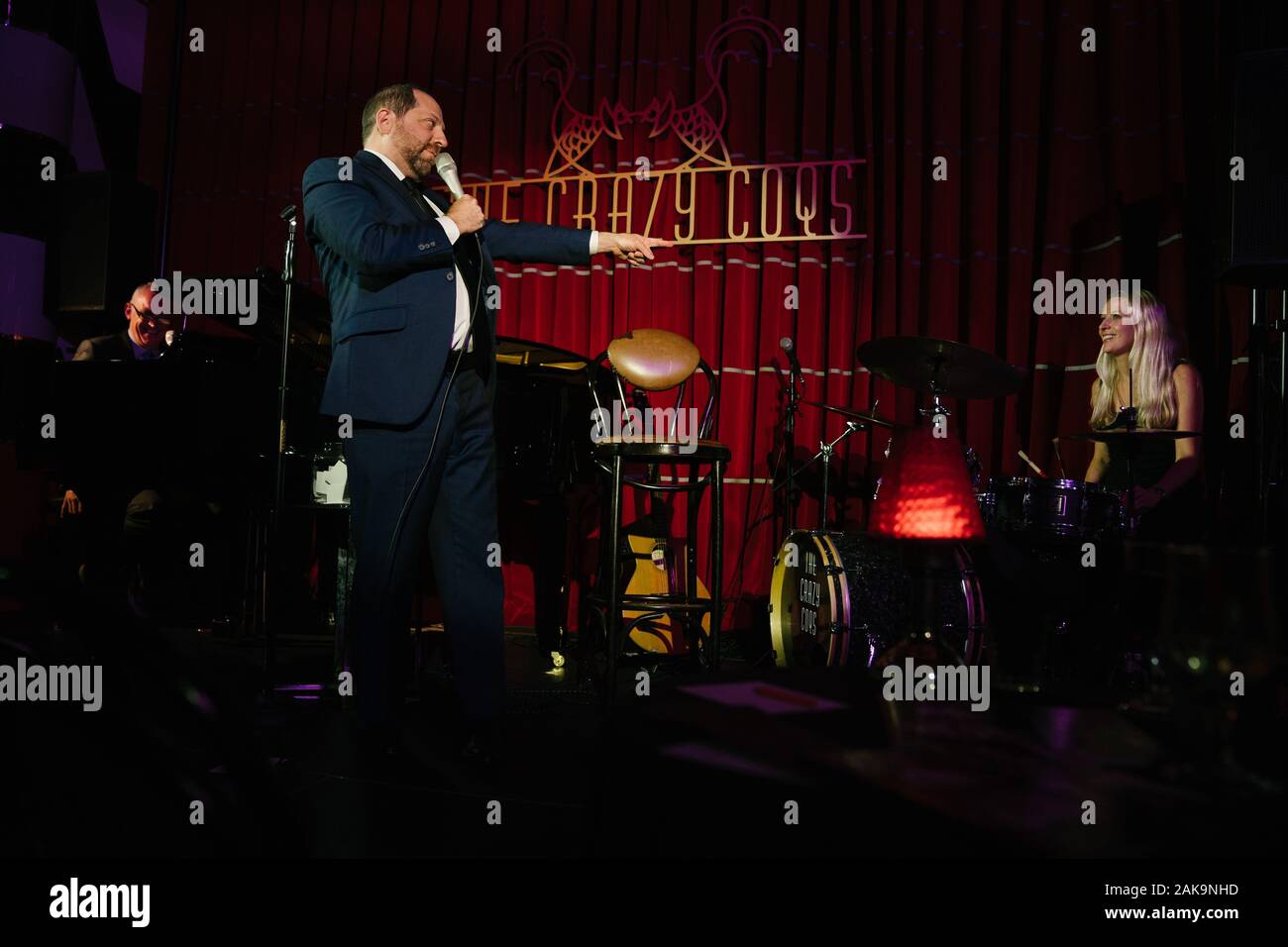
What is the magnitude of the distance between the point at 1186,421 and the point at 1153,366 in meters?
0.26

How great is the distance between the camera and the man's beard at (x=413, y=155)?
2.52 meters

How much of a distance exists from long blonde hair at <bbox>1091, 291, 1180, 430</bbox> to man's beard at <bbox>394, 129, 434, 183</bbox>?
9.23 ft

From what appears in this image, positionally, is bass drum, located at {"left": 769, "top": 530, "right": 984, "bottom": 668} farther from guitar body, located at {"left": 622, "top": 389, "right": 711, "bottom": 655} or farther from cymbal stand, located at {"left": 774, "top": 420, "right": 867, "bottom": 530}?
guitar body, located at {"left": 622, "top": 389, "right": 711, "bottom": 655}

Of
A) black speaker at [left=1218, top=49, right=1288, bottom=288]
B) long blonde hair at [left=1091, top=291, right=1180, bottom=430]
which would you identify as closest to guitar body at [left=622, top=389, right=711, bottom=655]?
long blonde hair at [left=1091, top=291, right=1180, bottom=430]

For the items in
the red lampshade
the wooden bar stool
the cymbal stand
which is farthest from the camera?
the cymbal stand

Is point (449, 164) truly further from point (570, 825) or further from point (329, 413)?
point (570, 825)

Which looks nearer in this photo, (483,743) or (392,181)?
(483,743)

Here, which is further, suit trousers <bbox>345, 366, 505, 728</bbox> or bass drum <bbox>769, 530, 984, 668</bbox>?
A: bass drum <bbox>769, 530, 984, 668</bbox>

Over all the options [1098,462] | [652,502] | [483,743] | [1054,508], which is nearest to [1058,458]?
[1098,462]

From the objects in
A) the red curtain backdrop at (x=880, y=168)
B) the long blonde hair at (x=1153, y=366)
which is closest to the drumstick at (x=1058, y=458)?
the red curtain backdrop at (x=880, y=168)

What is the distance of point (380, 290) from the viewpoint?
2340mm

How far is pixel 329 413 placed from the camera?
2326 mm

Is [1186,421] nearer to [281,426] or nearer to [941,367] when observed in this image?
[941,367]

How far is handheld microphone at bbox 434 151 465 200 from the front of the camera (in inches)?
95.3
